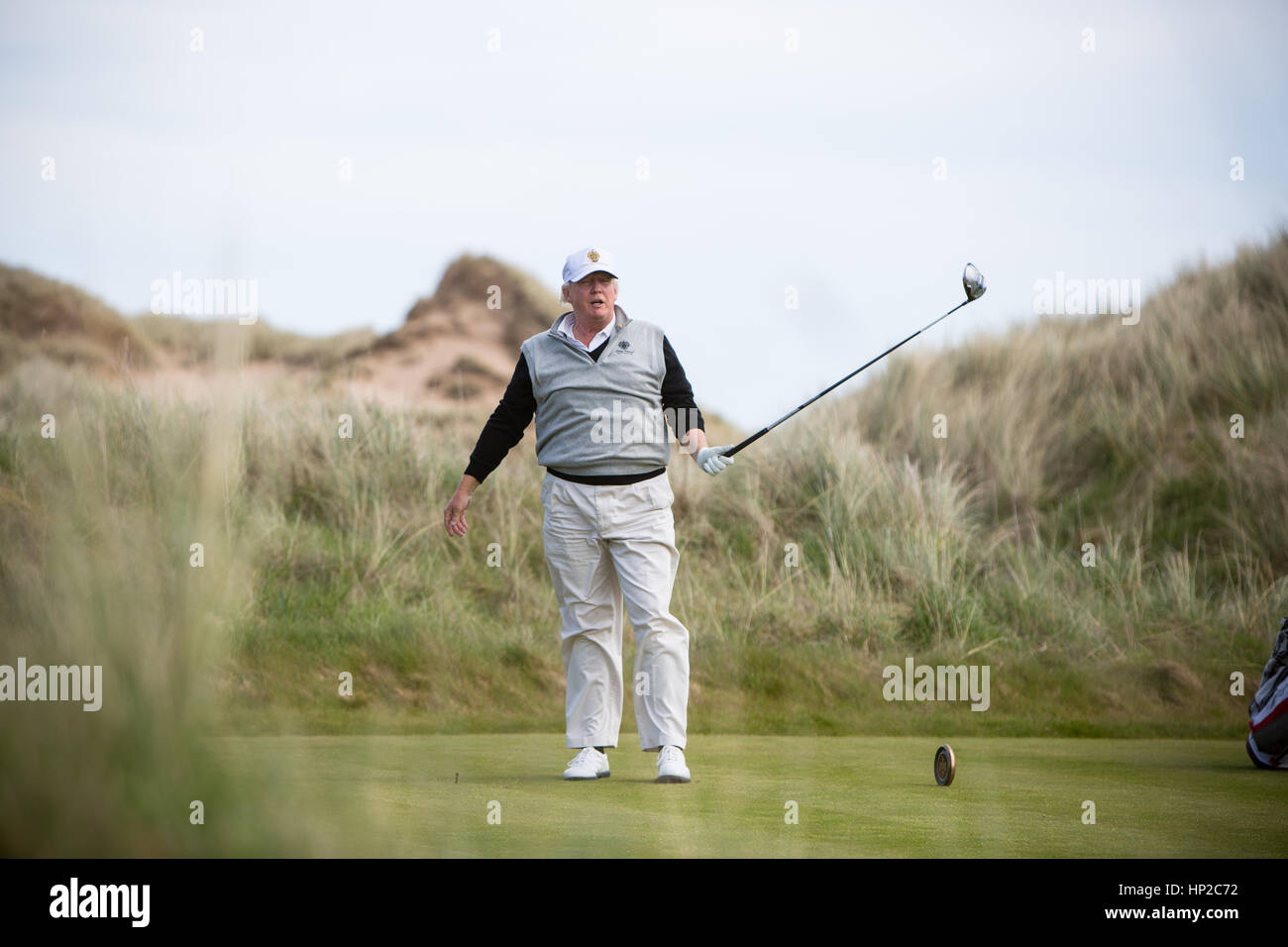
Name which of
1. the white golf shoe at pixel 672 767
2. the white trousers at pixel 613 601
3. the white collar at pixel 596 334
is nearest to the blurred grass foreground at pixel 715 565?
the white trousers at pixel 613 601

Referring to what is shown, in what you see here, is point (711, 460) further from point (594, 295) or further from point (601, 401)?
point (594, 295)

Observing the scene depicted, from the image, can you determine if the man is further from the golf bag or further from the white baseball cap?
the golf bag

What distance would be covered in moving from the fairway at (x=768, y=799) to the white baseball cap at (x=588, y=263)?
70.6 inches

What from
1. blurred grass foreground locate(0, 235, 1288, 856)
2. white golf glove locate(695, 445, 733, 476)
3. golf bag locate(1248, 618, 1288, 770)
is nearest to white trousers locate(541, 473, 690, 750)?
white golf glove locate(695, 445, 733, 476)

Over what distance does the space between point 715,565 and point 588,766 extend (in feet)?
17.4

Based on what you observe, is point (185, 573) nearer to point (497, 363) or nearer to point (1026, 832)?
point (1026, 832)

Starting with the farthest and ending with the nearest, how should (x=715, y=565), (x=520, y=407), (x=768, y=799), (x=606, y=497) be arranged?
(x=715, y=565) → (x=520, y=407) → (x=606, y=497) → (x=768, y=799)

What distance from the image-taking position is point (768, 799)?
448 cm

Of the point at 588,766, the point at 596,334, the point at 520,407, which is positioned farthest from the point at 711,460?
the point at 588,766

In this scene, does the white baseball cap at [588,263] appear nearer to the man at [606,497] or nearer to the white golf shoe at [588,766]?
the man at [606,497]

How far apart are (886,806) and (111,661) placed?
2.66 meters

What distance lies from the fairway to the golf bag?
108mm
